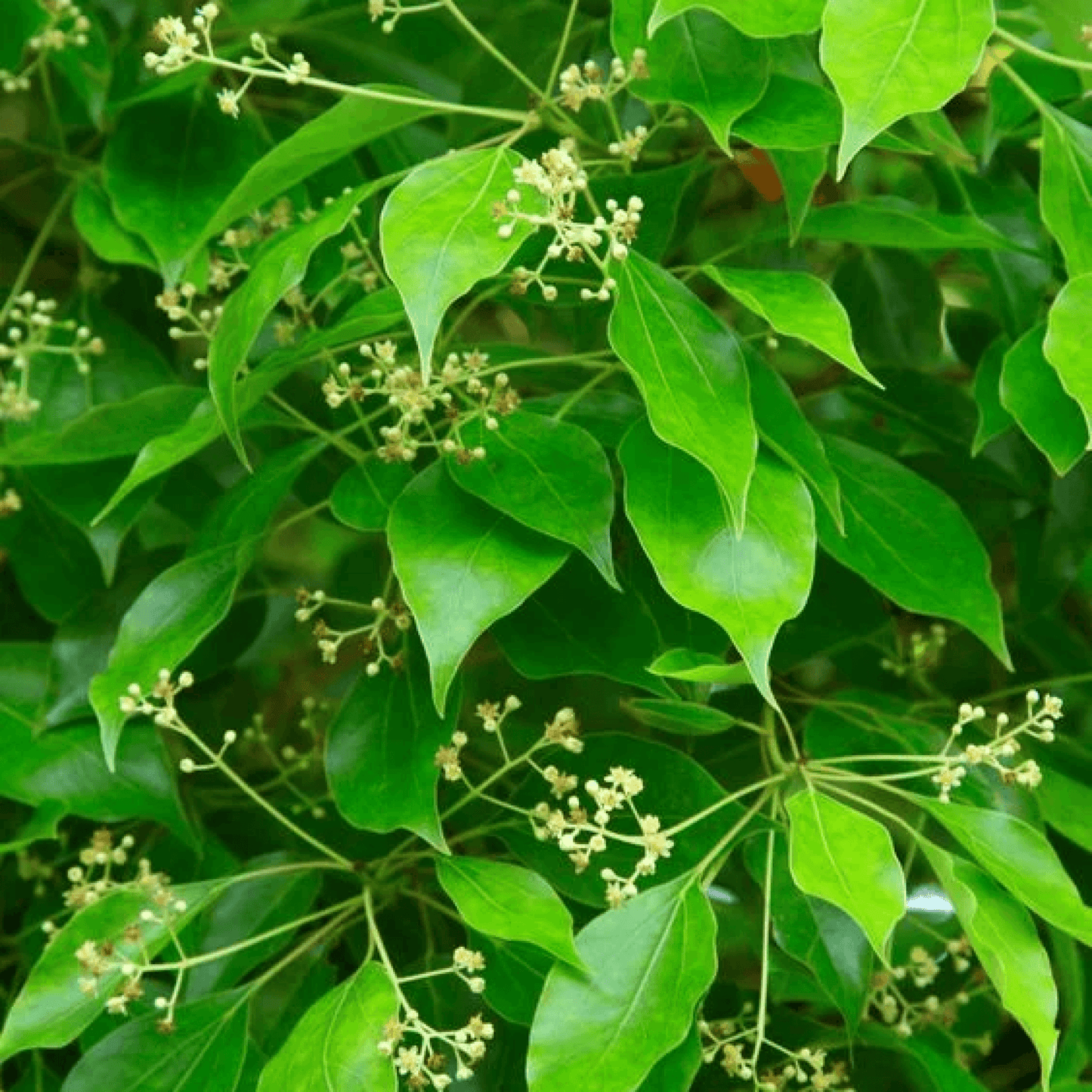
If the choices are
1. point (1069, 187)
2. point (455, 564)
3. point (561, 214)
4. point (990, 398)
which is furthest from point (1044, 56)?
point (455, 564)

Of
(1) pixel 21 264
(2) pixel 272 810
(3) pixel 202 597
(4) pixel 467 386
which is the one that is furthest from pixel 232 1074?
(1) pixel 21 264

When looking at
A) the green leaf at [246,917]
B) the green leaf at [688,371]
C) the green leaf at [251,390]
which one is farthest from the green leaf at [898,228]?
the green leaf at [246,917]

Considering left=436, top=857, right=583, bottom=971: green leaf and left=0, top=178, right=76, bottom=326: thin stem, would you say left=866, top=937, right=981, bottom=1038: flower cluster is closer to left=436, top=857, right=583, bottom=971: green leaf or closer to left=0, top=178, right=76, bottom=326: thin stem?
left=436, top=857, right=583, bottom=971: green leaf

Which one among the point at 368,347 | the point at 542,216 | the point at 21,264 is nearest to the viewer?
the point at 542,216

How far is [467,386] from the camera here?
Answer: 3.11ft

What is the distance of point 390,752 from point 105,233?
38 cm

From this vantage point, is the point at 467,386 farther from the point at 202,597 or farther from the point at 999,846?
the point at 999,846

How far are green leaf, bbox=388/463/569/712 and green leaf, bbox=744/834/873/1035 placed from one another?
0.20 metres

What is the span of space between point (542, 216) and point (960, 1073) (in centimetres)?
49

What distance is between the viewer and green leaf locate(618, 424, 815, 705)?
850 mm

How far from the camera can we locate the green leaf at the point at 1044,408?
936mm

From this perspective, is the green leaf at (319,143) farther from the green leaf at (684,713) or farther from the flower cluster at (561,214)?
the green leaf at (684,713)

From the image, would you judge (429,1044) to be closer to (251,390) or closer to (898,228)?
(251,390)

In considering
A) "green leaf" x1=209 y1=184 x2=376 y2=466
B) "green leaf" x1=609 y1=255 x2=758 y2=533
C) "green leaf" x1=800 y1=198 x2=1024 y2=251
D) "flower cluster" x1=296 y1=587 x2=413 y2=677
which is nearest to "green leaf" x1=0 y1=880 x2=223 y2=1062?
"flower cluster" x1=296 y1=587 x2=413 y2=677
